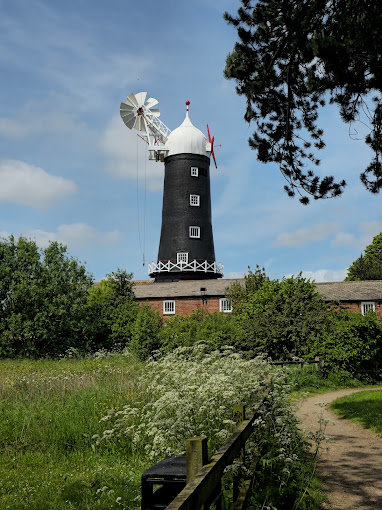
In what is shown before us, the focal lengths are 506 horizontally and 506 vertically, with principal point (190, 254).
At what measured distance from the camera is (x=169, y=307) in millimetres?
37938

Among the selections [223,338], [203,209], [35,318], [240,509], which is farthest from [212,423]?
[203,209]

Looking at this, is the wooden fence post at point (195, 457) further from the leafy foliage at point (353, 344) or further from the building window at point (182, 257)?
the building window at point (182, 257)

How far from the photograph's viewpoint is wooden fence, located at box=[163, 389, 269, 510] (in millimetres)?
3229

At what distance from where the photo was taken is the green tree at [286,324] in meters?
22.5

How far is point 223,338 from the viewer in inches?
928

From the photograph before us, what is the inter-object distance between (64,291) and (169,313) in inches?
371

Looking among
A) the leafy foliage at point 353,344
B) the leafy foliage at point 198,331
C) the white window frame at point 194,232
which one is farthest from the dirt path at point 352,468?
the white window frame at point 194,232

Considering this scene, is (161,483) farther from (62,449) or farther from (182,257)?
(182,257)

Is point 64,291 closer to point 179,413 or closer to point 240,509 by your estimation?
point 179,413

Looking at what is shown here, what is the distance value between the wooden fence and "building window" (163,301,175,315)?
32.3 meters

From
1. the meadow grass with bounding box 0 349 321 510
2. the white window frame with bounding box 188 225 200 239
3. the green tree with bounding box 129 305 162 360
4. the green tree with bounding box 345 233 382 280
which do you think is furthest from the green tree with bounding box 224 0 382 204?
the green tree with bounding box 345 233 382 280

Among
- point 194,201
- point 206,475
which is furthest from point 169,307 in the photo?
point 206,475

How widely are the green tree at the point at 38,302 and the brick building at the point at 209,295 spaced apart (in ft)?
26.0

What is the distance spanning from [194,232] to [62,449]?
33664 millimetres
